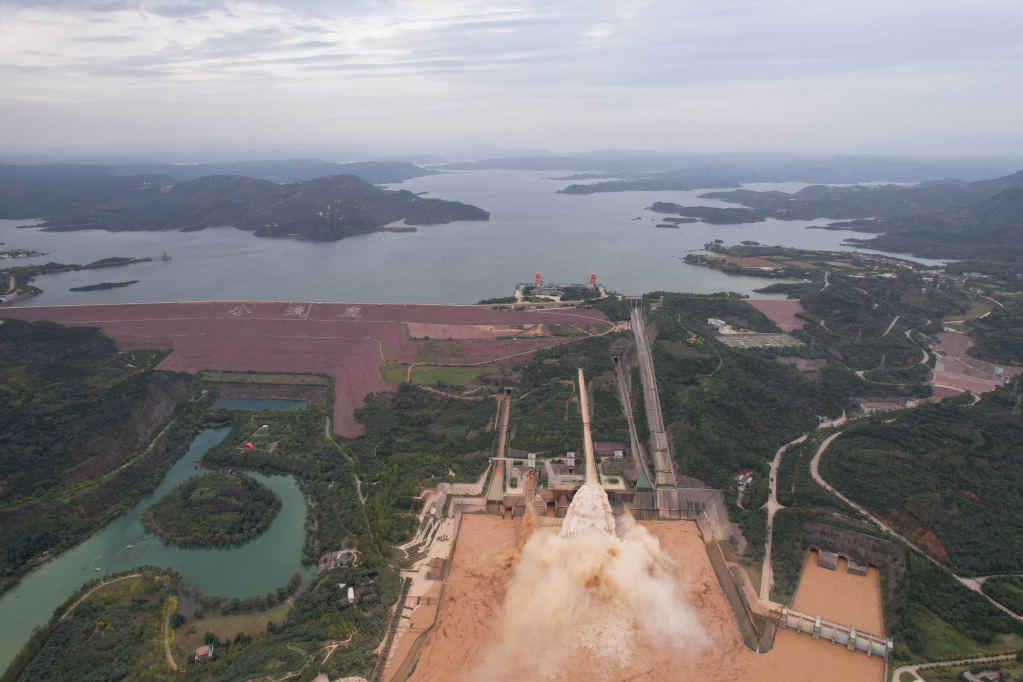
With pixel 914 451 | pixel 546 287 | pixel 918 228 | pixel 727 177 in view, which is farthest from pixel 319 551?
pixel 727 177

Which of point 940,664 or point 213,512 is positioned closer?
point 940,664

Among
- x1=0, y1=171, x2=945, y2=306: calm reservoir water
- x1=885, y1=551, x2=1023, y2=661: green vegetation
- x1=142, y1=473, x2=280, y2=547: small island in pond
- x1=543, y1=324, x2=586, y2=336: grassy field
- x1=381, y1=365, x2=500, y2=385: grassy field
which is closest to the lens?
x1=885, y1=551, x2=1023, y2=661: green vegetation

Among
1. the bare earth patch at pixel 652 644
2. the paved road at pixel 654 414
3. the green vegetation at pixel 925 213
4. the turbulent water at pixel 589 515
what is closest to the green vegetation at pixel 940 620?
the bare earth patch at pixel 652 644

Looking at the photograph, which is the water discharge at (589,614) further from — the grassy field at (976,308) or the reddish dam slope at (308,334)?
the grassy field at (976,308)

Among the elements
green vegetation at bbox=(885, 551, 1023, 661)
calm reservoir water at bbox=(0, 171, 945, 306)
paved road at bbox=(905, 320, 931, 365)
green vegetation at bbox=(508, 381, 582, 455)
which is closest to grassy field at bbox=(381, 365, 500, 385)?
green vegetation at bbox=(508, 381, 582, 455)

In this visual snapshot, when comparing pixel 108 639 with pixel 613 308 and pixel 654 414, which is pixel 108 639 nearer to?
pixel 654 414

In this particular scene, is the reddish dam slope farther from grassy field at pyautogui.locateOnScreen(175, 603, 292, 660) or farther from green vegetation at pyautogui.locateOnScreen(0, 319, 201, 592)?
grassy field at pyautogui.locateOnScreen(175, 603, 292, 660)

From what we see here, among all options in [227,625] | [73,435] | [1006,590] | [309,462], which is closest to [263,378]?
[73,435]
